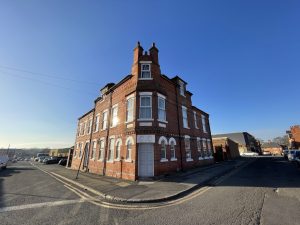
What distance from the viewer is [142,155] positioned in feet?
45.4

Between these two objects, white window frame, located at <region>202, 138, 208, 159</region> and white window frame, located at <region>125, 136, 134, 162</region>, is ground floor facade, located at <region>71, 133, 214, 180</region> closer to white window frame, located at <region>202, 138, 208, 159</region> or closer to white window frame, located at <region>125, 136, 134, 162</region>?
white window frame, located at <region>125, 136, 134, 162</region>

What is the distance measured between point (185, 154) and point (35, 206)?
1418 cm

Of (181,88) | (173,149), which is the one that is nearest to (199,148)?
(173,149)

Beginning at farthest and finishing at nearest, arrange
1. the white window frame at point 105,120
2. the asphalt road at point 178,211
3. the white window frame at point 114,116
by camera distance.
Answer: the white window frame at point 105,120 → the white window frame at point 114,116 → the asphalt road at point 178,211

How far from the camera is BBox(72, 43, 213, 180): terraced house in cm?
1402

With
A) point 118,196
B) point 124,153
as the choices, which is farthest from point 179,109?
point 118,196

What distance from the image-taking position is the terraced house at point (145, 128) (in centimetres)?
1402

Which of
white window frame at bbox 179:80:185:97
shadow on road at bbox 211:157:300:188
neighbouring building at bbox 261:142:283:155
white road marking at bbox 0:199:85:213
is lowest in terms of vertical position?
white road marking at bbox 0:199:85:213

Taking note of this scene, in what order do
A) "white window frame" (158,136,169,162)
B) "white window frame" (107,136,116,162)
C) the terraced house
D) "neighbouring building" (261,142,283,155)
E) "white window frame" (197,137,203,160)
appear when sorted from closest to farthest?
the terraced house < "white window frame" (158,136,169,162) < "white window frame" (107,136,116,162) < "white window frame" (197,137,203,160) < "neighbouring building" (261,142,283,155)

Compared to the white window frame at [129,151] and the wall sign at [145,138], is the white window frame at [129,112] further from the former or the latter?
the wall sign at [145,138]

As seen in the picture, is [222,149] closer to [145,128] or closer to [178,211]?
[145,128]

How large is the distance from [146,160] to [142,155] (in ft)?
1.77

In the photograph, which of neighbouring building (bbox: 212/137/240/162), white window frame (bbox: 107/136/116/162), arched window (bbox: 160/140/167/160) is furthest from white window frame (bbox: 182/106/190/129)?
neighbouring building (bbox: 212/137/240/162)

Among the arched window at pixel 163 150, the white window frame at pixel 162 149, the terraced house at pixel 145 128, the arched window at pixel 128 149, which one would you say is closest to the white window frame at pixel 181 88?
the terraced house at pixel 145 128
